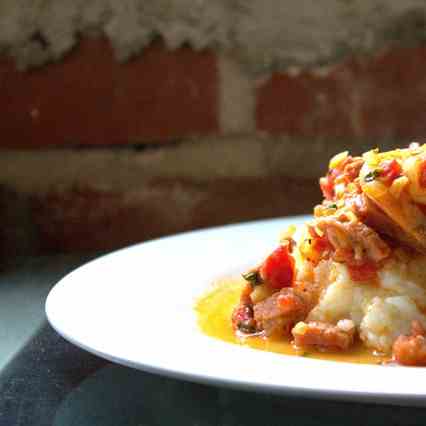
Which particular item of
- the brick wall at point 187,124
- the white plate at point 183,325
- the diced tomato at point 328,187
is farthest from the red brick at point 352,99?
the diced tomato at point 328,187

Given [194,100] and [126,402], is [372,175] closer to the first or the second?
[126,402]

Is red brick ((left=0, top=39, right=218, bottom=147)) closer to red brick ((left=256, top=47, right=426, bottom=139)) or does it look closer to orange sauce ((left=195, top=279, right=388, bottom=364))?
red brick ((left=256, top=47, right=426, bottom=139))

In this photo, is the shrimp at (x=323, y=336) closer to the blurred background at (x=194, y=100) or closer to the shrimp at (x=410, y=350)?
the shrimp at (x=410, y=350)

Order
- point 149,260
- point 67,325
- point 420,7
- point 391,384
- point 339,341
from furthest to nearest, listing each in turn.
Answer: point 420,7
point 149,260
point 339,341
point 67,325
point 391,384

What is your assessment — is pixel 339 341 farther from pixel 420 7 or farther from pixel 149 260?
pixel 420 7

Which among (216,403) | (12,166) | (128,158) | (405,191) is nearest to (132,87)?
(128,158)

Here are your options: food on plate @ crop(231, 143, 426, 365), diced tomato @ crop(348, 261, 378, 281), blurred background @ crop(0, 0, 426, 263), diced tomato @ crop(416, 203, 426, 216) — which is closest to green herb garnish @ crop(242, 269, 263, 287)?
food on plate @ crop(231, 143, 426, 365)
